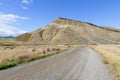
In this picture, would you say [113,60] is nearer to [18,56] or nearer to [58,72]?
[58,72]

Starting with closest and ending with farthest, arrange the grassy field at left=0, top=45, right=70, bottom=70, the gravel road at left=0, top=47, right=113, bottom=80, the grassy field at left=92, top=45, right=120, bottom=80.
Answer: the gravel road at left=0, top=47, right=113, bottom=80, the grassy field at left=92, top=45, right=120, bottom=80, the grassy field at left=0, top=45, right=70, bottom=70

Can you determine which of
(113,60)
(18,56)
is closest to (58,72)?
(113,60)

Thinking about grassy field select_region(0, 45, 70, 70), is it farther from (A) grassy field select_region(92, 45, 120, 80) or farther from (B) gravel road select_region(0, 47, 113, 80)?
(A) grassy field select_region(92, 45, 120, 80)

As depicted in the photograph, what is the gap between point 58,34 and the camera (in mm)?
199625

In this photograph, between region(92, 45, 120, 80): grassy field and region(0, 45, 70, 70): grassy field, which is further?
region(0, 45, 70, 70): grassy field

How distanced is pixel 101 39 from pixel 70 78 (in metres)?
190

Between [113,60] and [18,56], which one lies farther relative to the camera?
[18,56]

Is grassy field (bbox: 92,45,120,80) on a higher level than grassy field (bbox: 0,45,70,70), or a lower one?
lower

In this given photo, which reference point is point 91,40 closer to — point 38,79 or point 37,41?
point 37,41

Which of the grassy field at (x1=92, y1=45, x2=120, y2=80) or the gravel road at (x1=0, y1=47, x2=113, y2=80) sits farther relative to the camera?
the grassy field at (x1=92, y1=45, x2=120, y2=80)

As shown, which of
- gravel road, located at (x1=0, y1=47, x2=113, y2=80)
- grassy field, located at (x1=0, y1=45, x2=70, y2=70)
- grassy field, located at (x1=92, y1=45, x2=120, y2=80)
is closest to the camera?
gravel road, located at (x1=0, y1=47, x2=113, y2=80)

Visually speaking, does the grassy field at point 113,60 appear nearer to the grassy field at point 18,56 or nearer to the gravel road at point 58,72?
the gravel road at point 58,72

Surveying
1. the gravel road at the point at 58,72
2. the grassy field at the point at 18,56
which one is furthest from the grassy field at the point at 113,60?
the grassy field at the point at 18,56

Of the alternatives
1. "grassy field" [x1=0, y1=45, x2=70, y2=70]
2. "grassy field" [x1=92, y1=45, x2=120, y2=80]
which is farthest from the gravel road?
"grassy field" [x1=0, y1=45, x2=70, y2=70]
